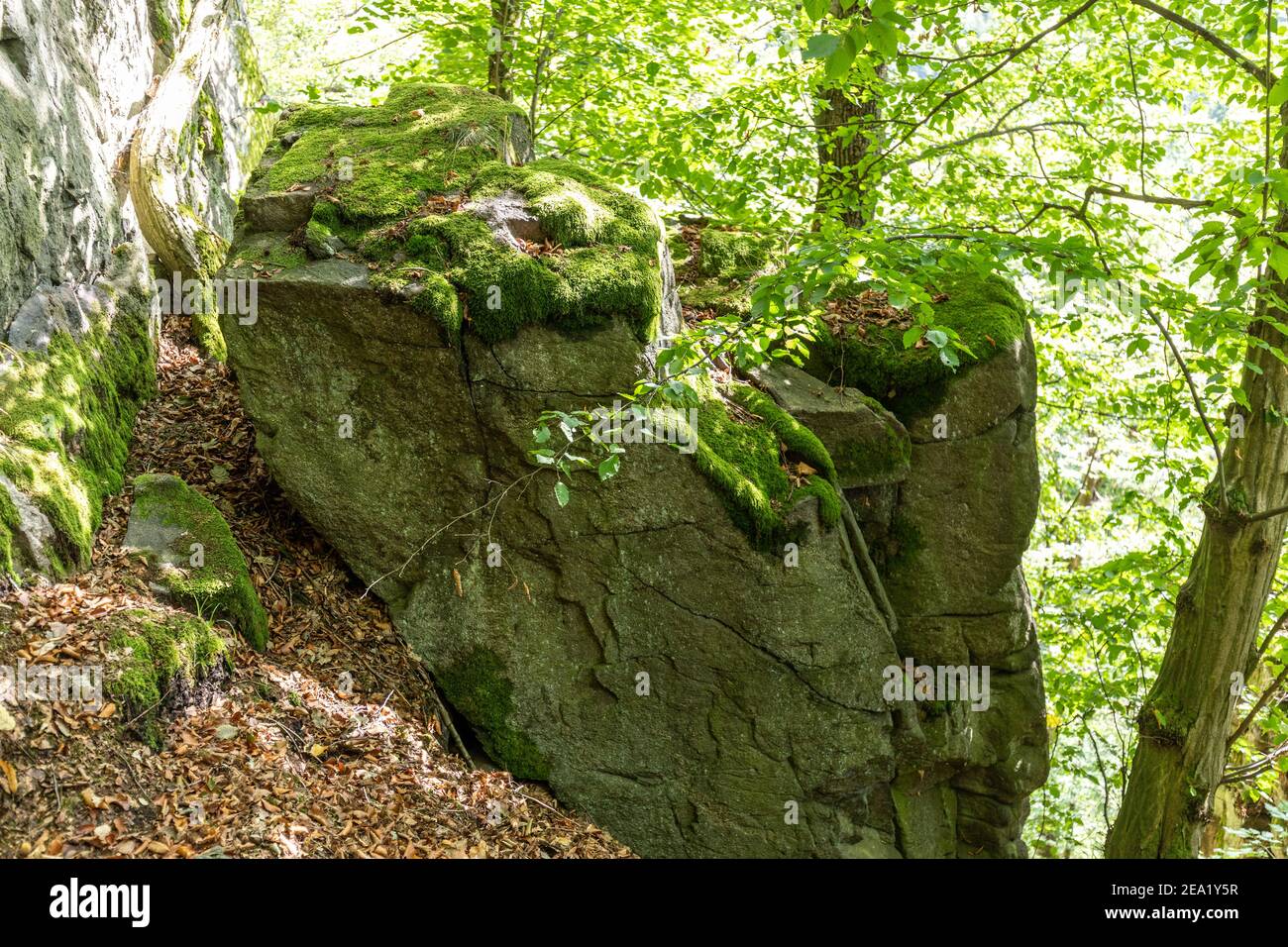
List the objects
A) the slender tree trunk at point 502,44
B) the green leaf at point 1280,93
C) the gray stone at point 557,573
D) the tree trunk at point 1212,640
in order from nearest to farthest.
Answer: the green leaf at point 1280,93, the gray stone at point 557,573, the tree trunk at point 1212,640, the slender tree trunk at point 502,44

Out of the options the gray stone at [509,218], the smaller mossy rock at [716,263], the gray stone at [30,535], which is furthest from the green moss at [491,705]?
the smaller mossy rock at [716,263]

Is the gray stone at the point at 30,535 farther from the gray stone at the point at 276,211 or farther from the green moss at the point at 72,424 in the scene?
the gray stone at the point at 276,211

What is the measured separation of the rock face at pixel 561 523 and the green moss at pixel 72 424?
988 millimetres

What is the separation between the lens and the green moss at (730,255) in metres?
8.98

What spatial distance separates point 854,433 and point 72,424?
568 cm

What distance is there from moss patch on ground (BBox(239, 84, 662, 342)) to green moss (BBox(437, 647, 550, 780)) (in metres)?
2.33

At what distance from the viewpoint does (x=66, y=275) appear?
6562mm

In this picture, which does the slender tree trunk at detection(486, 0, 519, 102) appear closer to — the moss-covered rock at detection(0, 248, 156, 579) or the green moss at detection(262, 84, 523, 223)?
the green moss at detection(262, 84, 523, 223)

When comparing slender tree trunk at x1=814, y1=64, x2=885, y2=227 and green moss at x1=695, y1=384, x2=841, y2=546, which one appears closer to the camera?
green moss at x1=695, y1=384, x2=841, y2=546

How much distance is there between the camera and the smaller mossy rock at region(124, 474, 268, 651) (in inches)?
220

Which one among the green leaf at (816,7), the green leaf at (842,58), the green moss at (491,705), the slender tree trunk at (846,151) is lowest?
the green moss at (491,705)

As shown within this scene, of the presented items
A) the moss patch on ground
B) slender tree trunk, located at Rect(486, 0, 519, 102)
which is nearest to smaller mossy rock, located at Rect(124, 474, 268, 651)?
the moss patch on ground

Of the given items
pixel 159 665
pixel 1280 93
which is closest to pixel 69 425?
pixel 159 665

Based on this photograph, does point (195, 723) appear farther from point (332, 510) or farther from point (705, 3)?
point (705, 3)
